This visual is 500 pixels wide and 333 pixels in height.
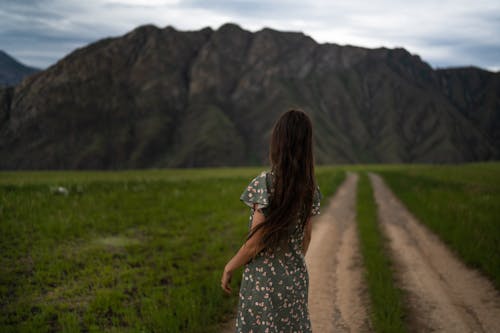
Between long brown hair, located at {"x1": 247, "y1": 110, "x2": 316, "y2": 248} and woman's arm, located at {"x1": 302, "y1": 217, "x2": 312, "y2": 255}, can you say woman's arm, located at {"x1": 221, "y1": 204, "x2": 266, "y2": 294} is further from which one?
woman's arm, located at {"x1": 302, "y1": 217, "x2": 312, "y2": 255}

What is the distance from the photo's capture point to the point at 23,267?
8.73m

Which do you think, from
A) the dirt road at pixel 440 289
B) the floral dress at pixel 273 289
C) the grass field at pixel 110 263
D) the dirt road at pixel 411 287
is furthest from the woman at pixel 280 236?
the dirt road at pixel 440 289

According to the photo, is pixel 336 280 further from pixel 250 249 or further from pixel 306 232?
pixel 250 249

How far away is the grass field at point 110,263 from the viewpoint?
654 cm

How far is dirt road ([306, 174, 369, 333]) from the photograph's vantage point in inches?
251

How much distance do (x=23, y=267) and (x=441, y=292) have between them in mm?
9184

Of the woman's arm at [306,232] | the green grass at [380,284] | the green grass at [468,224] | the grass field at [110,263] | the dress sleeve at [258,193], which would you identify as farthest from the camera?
the green grass at [468,224]

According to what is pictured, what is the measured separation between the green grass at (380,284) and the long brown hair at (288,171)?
11.8 feet

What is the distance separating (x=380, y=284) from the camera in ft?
25.0

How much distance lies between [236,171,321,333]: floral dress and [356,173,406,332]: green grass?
2.92 metres

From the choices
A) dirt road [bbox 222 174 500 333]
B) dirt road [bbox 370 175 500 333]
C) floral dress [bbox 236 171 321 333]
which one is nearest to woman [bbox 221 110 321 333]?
floral dress [bbox 236 171 321 333]

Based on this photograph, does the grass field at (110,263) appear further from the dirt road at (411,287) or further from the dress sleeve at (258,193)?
the dress sleeve at (258,193)

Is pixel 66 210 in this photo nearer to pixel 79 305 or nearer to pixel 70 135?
pixel 79 305

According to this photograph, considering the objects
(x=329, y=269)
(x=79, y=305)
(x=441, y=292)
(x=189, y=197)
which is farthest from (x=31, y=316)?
(x=189, y=197)
